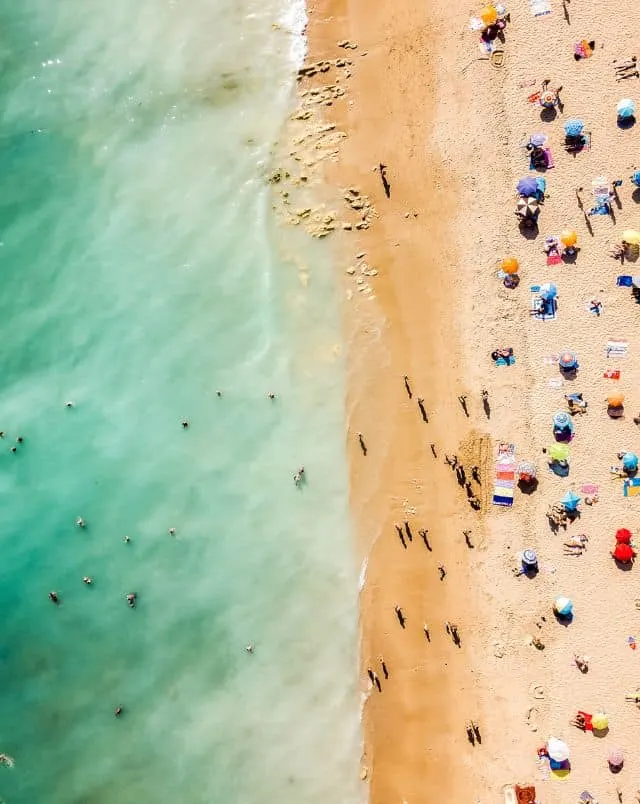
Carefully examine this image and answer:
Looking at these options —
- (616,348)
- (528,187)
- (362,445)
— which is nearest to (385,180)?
(528,187)

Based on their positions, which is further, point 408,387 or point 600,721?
point 408,387

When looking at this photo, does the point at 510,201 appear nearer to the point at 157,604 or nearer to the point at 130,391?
the point at 130,391

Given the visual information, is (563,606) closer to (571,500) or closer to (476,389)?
(571,500)

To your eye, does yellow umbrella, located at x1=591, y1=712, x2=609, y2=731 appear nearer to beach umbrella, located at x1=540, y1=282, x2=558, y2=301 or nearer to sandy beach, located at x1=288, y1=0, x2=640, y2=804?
sandy beach, located at x1=288, y1=0, x2=640, y2=804

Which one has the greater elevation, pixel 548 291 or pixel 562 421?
pixel 548 291

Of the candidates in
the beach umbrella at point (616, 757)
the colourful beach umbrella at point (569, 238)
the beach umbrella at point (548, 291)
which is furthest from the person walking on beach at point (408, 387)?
the beach umbrella at point (616, 757)

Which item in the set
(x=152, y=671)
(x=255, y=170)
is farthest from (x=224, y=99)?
(x=152, y=671)

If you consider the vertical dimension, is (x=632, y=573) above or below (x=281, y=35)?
below
